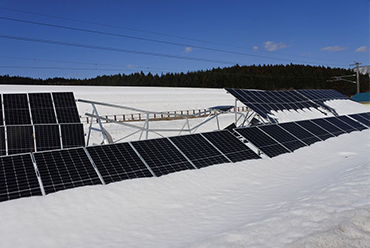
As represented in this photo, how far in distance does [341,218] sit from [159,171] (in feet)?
21.5

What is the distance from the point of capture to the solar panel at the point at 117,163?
34.1 feet

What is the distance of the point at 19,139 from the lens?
529 inches

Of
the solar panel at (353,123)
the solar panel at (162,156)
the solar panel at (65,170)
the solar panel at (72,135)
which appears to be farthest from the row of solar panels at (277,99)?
the solar panel at (65,170)

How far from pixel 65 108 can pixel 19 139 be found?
2933mm

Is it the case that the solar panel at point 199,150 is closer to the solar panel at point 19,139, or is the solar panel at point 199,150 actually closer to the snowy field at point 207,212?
the snowy field at point 207,212

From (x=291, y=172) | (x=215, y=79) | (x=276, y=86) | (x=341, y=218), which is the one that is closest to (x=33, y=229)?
(x=341, y=218)

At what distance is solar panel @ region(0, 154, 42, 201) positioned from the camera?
8.62 meters

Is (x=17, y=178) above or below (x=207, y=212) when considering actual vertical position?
above

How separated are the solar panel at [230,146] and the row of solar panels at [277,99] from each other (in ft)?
22.2

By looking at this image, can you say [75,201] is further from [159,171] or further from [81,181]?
[159,171]

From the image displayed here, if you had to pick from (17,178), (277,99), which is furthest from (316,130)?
(17,178)

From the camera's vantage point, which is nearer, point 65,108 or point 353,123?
point 65,108

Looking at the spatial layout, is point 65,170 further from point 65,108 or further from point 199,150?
point 65,108

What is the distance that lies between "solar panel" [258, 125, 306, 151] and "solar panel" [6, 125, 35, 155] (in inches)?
467
